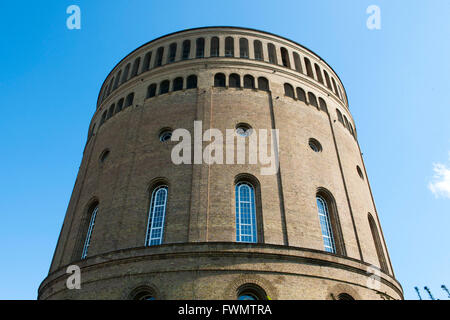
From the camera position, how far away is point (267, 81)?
22.1 metres

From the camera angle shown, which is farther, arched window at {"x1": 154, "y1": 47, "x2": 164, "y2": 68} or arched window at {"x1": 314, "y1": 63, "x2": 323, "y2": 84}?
arched window at {"x1": 314, "y1": 63, "x2": 323, "y2": 84}

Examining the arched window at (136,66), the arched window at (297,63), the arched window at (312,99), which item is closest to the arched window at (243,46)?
the arched window at (297,63)

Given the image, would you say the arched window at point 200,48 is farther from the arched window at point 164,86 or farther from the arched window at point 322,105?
the arched window at point 322,105

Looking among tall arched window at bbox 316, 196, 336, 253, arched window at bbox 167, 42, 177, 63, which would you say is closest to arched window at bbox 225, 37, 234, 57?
arched window at bbox 167, 42, 177, 63

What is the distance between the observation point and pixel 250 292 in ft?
47.0

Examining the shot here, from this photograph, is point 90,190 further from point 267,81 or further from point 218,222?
point 267,81

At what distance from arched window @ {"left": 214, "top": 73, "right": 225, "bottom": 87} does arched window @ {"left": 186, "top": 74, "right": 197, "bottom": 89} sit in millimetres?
1264

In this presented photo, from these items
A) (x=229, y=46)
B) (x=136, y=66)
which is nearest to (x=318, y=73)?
(x=229, y=46)

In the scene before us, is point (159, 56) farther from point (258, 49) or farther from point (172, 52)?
point (258, 49)

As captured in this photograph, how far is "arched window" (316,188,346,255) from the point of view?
17.4 metres

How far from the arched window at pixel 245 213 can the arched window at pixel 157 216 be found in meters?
3.52

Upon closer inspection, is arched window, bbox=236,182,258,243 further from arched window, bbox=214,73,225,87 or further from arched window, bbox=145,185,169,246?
arched window, bbox=214,73,225,87

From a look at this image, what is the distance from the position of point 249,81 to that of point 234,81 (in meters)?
0.96

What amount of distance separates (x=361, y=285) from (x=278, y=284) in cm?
441
